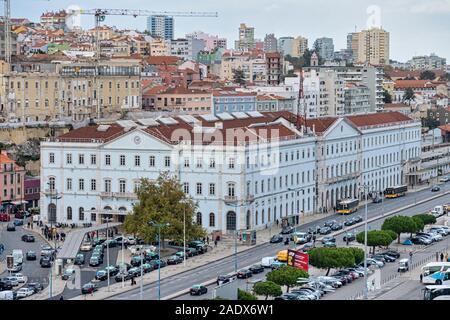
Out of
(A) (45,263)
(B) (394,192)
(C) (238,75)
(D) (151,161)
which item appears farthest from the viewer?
(C) (238,75)

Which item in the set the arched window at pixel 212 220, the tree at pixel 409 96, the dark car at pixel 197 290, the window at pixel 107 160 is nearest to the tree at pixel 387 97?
the tree at pixel 409 96

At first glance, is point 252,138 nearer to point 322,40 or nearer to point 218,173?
point 218,173

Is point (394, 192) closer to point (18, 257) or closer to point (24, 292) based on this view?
point (18, 257)

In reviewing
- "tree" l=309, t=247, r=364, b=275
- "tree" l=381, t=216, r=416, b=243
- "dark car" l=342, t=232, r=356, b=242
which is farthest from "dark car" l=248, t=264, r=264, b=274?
"tree" l=381, t=216, r=416, b=243

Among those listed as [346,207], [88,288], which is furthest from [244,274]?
[346,207]

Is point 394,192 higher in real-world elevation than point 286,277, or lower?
lower

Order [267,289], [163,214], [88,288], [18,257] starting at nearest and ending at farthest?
[267,289], [88,288], [18,257], [163,214]
